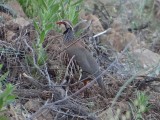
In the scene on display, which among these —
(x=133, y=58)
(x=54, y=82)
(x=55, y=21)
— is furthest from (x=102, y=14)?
(x=54, y=82)

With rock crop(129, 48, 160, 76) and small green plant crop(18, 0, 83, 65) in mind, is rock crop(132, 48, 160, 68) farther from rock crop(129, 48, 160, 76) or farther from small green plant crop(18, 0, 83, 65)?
small green plant crop(18, 0, 83, 65)

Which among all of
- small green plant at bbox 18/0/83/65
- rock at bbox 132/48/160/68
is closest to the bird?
small green plant at bbox 18/0/83/65

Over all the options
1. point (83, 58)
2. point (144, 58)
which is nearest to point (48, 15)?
point (83, 58)

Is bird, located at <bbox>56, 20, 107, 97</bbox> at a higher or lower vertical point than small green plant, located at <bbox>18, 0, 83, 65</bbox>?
lower

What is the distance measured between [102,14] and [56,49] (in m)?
2.89

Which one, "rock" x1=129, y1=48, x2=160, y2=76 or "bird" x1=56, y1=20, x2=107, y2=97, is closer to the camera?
"bird" x1=56, y1=20, x2=107, y2=97

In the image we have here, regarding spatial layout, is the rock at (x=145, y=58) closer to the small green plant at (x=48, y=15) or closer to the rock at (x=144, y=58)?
the rock at (x=144, y=58)

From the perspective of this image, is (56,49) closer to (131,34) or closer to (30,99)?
(30,99)

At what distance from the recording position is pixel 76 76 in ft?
19.2

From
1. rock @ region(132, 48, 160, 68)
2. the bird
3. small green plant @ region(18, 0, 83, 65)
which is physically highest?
small green plant @ region(18, 0, 83, 65)

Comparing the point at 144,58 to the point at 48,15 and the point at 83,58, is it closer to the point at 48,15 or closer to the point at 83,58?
the point at 83,58

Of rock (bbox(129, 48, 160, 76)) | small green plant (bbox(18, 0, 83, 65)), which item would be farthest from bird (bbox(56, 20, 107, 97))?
rock (bbox(129, 48, 160, 76))

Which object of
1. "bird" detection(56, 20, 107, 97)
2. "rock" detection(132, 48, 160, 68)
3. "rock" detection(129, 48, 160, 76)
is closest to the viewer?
"bird" detection(56, 20, 107, 97)

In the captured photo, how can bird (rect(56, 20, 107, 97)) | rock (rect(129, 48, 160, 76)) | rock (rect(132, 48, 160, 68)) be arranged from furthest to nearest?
rock (rect(132, 48, 160, 68)) → rock (rect(129, 48, 160, 76)) → bird (rect(56, 20, 107, 97))
